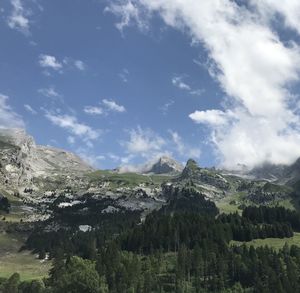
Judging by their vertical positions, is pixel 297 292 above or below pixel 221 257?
below

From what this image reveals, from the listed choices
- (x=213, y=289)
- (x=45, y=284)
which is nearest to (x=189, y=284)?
(x=213, y=289)

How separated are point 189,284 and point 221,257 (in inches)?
794

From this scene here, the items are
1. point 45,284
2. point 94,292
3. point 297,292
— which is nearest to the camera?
point 94,292

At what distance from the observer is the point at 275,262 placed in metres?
184

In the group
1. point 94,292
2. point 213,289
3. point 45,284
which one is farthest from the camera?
point 45,284

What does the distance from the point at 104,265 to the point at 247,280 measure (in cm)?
5775

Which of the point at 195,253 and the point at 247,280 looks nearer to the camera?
the point at 247,280

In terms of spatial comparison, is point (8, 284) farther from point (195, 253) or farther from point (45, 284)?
point (195, 253)

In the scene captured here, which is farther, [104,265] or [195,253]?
[195,253]

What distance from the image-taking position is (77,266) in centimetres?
16125

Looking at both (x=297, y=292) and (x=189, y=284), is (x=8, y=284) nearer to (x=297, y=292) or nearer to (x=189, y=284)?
(x=189, y=284)

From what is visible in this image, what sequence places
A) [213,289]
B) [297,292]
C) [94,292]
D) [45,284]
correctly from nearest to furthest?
[94,292] < [297,292] < [213,289] < [45,284]

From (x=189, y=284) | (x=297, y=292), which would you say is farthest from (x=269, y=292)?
(x=189, y=284)

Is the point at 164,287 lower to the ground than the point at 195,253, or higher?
lower
